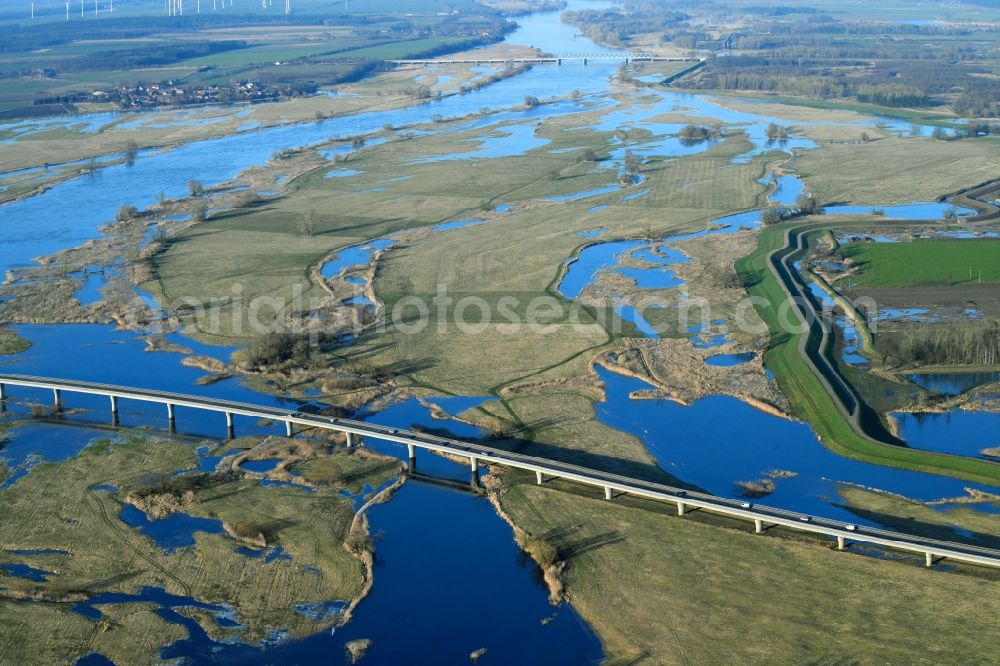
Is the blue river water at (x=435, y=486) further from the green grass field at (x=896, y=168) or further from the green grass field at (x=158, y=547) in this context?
the green grass field at (x=896, y=168)

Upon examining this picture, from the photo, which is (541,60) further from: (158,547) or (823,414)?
(158,547)

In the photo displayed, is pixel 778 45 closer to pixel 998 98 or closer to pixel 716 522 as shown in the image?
pixel 998 98

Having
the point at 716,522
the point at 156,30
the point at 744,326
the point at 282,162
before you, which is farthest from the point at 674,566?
the point at 156,30

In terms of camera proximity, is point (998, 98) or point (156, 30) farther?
point (156, 30)

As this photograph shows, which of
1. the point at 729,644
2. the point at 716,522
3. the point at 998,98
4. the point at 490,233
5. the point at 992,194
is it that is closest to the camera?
the point at 729,644

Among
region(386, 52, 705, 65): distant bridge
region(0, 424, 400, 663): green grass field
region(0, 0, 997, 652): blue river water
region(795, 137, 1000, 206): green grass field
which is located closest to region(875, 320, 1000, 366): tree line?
region(0, 0, 997, 652): blue river water

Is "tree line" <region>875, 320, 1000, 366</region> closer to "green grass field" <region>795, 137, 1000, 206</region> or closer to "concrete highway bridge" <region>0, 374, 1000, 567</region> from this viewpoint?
"concrete highway bridge" <region>0, 374, 1000, 567</region>

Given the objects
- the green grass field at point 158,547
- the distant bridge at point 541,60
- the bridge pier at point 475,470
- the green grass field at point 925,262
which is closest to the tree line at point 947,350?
the green grass field at point 925,262

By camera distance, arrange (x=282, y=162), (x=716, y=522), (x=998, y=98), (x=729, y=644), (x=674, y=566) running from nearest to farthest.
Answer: (x=729, y=644), (x=674, y=566), (x=716, y=522), (x=282, y=162), (x=998, y=98)
